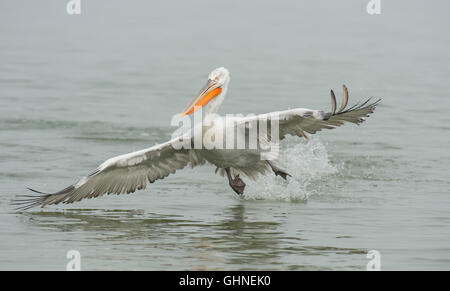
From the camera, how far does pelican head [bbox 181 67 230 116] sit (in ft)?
31.9

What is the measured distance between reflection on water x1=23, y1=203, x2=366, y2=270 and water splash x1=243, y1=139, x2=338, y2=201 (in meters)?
0.54

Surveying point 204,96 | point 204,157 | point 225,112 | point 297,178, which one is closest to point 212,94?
point 204,96

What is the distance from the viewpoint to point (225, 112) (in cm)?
1645

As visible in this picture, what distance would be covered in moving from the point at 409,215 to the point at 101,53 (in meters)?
15.9

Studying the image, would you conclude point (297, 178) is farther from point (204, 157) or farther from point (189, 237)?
point (189, 237)

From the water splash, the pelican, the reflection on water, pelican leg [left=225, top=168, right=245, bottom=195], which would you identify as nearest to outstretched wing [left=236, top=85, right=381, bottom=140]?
the pelican

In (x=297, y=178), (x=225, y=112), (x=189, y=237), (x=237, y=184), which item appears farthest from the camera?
(x=225, y=112)

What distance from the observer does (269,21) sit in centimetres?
3031

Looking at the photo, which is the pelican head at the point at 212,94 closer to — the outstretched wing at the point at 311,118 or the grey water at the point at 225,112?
the outstretched wing at the point at 311,118

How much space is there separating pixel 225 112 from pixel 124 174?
6766mm

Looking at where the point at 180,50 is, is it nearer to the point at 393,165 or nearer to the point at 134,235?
the point at 393,165

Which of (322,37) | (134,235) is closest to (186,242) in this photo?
(134,235)

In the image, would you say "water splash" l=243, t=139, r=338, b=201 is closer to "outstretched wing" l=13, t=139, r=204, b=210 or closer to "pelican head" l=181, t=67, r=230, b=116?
"outstretched wing" l=13, t=139, r=204, b=210

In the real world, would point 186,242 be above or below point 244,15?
below
